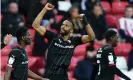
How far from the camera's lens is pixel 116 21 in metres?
13.3

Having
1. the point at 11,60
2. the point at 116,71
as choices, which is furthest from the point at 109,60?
the point at 11,60

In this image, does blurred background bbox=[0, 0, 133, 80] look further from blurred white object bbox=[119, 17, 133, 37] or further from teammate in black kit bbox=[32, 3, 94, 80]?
teammate in black kit bbox=[32, 3, 94, 80]

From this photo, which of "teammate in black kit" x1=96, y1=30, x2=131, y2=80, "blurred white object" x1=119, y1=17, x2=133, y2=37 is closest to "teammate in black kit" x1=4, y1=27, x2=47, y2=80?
"teammate in black kit" x1=96, y1=30, x2=131, y2=80

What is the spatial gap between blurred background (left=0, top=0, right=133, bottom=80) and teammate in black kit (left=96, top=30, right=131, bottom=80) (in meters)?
2.65

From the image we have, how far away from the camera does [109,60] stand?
8094 millimetres

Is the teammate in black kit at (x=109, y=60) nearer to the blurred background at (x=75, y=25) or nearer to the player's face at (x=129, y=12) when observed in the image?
the blurred background at (x=75, y=25)

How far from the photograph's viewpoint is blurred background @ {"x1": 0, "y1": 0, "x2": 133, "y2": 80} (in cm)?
1123

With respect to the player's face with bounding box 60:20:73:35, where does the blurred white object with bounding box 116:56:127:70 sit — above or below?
below

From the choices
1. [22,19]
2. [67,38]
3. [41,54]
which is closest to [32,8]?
[22,19]

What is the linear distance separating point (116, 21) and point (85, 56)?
94.1 inches

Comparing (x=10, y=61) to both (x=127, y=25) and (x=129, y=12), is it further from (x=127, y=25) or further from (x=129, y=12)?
(x=129, y=12)

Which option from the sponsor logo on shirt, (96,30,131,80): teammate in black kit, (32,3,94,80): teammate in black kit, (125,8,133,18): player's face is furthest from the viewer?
(125,8,133,18): player's face

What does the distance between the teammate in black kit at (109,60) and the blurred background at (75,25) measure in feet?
8.70

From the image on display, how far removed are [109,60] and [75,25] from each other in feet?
13.8
